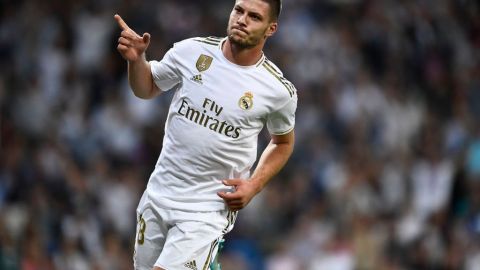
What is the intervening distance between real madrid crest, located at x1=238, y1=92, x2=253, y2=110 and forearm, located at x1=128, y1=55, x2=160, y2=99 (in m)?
0.48

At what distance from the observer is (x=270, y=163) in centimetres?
532

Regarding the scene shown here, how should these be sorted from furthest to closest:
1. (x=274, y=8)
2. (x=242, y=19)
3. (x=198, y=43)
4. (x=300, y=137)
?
(x=300, y=137) < (x=198, y=43) < (x=274, y=8) < (x=242, y=19)

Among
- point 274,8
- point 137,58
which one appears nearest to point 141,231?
point 137,58

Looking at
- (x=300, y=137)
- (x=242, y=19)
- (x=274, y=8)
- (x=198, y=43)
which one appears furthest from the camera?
(x=300, y=137)

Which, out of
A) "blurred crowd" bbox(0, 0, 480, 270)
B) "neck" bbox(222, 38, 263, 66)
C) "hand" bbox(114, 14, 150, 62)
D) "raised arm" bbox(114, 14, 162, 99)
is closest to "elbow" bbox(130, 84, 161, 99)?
"raised arm" bbox(114, 14, 162, 99)

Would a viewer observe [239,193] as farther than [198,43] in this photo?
No

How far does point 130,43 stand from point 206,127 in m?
0.54

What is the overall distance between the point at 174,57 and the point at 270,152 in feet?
2.26

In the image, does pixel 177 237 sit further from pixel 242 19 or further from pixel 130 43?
pixel 242 19

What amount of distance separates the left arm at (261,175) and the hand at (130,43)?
0.75m

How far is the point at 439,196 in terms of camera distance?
10102mm

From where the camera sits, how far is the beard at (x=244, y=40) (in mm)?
5043

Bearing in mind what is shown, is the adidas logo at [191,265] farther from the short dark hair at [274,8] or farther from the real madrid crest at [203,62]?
the short dark hair at [274,8]

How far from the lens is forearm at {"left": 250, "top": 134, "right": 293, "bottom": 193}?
5.22 metres
